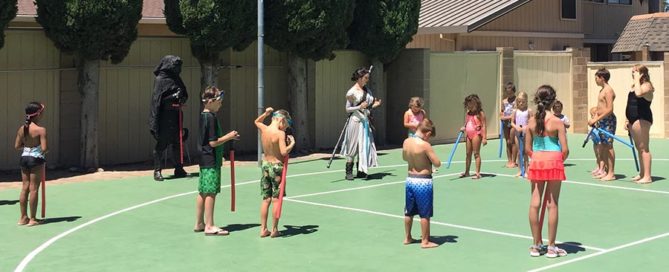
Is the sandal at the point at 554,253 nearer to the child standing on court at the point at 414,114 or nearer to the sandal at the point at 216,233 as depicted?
the sandal at the point at 216,233

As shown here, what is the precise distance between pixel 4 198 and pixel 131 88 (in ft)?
16.1

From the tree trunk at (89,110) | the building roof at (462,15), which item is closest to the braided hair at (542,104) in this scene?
the tree trunk at (89,110)

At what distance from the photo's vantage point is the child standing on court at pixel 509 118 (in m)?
17.2

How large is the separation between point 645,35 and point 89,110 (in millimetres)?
20555

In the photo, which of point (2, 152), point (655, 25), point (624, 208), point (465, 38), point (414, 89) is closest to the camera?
point (624, 208)

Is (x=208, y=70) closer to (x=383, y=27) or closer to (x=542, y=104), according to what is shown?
(x=383, y=27)

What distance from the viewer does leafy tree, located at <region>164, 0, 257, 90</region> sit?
18.0m

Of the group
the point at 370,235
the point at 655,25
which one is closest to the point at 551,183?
the point at 370,235

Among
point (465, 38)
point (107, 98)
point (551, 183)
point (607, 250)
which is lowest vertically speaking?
point (607, 250)

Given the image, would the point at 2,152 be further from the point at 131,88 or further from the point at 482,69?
the point at 482,69

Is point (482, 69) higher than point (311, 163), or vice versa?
point (482, 69)

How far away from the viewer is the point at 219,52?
62.6 ft

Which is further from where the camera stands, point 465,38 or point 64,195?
point 465,38

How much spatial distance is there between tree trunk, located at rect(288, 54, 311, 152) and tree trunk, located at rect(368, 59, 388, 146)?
7.09ft
